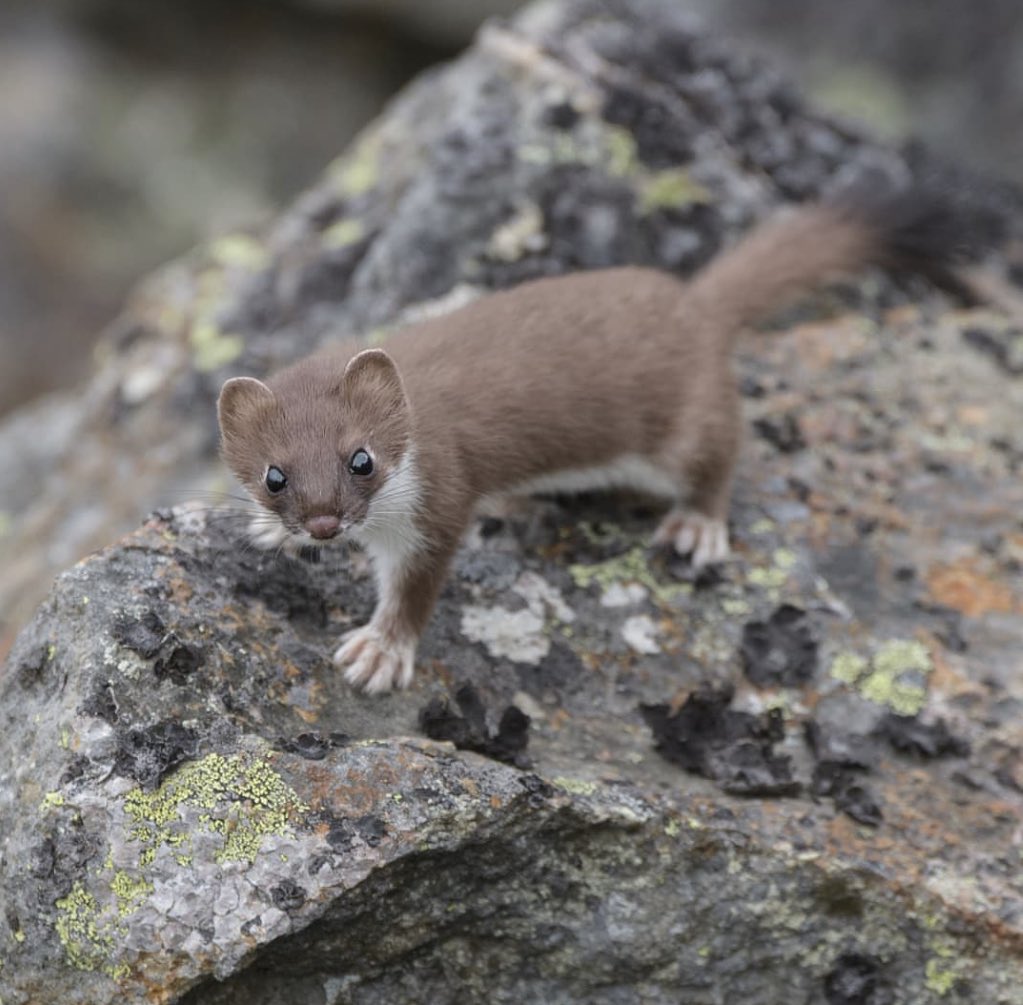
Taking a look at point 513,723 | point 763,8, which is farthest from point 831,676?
point 763,8

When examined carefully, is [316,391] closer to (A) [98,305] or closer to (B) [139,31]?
(A) [98,305]

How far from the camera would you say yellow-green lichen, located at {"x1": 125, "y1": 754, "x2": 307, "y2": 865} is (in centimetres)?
264

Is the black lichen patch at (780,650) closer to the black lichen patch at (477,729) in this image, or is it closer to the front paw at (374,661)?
the black lichen patch at (477,729)

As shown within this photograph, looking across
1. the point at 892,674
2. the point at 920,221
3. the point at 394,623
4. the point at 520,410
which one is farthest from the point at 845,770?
the point at 920,221

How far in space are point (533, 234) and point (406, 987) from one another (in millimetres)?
2666

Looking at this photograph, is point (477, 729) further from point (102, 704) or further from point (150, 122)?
point (150, 122)

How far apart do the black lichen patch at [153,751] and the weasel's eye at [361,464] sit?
29.9 inches

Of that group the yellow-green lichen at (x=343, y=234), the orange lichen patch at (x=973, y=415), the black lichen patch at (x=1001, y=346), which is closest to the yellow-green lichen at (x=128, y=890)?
the yellow-green lichen at (x=343, y=234)

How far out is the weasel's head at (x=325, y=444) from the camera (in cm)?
313

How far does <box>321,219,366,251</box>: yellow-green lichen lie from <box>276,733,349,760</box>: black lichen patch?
239 centimetres

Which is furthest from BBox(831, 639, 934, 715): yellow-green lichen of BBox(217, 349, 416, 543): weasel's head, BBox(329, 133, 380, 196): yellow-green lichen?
BBox(329, 133, 380, 196): yellow-green lichen

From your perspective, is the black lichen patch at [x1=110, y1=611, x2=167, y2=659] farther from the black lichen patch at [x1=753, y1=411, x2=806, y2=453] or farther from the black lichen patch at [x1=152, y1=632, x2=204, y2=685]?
the black lichen patch at [x1=753, y1=411, x2=806, y2=453]

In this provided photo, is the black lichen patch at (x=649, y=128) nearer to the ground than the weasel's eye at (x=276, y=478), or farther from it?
farther from it

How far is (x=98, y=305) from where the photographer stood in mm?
10406
